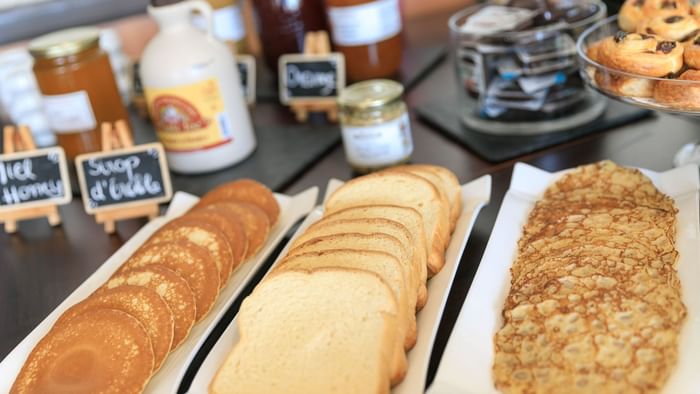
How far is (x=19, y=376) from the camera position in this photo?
35.5 inches

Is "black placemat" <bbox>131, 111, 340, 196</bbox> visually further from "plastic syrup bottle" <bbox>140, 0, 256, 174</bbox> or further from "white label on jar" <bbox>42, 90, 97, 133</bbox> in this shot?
"white label on jar" <bbox>42, 90, 97, 133</bbox>

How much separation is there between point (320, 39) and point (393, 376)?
114 cm

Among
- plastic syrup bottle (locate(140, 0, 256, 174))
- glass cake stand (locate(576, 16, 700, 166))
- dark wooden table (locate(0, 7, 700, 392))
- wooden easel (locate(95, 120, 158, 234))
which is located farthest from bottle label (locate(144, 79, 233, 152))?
glass cake stand (locate(576, 16, 700, 166))

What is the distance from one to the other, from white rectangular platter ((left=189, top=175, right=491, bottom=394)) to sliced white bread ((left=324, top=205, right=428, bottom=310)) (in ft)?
0.08

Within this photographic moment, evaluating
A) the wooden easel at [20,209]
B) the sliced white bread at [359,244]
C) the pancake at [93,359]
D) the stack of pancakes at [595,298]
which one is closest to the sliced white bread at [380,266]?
the sliced white bread at [359,244]

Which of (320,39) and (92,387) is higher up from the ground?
(320,39)

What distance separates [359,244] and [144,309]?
0.33 meters

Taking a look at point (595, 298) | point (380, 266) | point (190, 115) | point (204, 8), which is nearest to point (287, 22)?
point (204, 8)

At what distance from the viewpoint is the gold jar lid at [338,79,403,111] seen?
1.31 m

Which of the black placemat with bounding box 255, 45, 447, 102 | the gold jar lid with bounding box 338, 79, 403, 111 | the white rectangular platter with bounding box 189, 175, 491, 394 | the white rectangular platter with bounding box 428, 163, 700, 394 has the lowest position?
the black placemat with bounding box 255, 45, 447, 102

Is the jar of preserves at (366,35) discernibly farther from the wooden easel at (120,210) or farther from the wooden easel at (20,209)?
the wooden easel at (20,209)

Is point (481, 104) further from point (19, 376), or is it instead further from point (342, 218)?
point (19, 376)

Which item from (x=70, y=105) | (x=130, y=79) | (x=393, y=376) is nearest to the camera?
(x=393, y=376)

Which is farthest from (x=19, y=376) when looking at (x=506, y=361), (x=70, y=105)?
(x=70, y=105)
